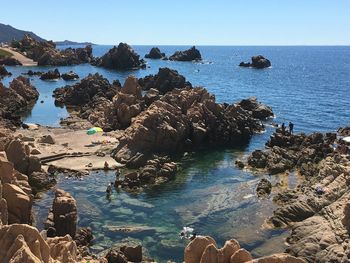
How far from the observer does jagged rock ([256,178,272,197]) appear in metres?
51.7

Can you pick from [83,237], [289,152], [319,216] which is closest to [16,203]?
[83,237]

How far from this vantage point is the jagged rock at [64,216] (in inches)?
1523

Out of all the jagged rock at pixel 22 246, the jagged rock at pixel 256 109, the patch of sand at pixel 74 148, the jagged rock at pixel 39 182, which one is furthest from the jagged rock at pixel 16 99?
the jagged rock at pixel 22 246

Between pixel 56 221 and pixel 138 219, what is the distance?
8.71 m

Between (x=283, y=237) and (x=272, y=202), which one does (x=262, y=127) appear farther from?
(x=283, y=237)

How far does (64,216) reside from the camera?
38.9 meters

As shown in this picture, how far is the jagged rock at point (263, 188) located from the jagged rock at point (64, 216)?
832 inches

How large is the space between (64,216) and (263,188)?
2285 centimetres

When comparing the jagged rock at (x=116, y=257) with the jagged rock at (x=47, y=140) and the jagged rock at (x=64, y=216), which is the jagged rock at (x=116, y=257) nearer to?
the jagged rock at (x=64, y=216)

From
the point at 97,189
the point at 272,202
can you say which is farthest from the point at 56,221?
the point at 272,202

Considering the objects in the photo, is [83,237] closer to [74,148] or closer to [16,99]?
[74,148]

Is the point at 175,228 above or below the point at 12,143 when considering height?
below

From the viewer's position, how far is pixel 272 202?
1946 inches

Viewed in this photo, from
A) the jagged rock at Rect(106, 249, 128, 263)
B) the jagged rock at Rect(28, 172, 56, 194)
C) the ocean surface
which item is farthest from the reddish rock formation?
the jagged rock at Rect(28, 172, 56, 194)
